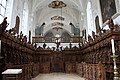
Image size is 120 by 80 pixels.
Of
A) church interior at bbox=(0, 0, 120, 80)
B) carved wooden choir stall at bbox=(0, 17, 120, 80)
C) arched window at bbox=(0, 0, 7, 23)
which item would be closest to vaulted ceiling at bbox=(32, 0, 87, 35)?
Answer: church interior at bbox=(0, 0, 120, 80)

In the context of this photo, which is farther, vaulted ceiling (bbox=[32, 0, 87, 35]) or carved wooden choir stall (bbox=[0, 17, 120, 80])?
vaulted ceiling (bbox=[32, 0, 87, 35])

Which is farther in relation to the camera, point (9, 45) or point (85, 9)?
point (85, 9)

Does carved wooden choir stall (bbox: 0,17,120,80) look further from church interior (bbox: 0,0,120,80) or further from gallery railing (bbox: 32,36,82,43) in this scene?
gallery railing (bbox: 32,36,82,43)

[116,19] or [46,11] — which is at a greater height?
[46,11]

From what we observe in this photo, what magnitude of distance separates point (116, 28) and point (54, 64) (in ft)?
27.8

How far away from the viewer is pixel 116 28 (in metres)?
6.86

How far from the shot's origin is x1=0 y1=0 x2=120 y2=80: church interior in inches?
247

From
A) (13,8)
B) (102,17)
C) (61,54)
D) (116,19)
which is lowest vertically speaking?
(61,54)

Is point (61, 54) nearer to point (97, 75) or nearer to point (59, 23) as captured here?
point (97, 75)

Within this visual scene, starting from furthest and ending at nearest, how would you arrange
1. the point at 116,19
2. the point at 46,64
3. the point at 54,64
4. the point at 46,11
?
1. the point at 46,11
2. the point at 54,64
3. the point at 46,64
4. the point at 116,19

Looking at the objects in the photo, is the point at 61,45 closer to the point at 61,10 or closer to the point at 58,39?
the point at 58,39

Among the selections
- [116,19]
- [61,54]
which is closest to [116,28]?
[116,19]

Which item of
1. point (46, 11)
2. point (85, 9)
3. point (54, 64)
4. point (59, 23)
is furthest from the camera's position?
point (59, 23)

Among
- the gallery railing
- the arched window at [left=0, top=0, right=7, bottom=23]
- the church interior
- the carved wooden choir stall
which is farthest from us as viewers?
the gallery railing
